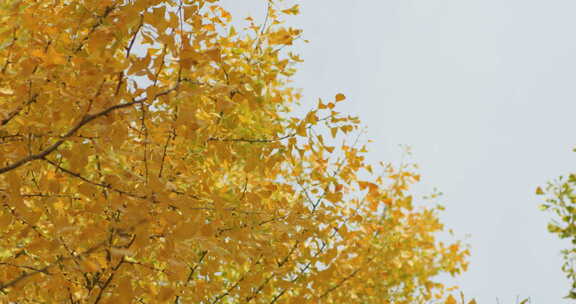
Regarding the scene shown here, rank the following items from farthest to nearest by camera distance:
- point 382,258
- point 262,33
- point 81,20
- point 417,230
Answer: point 417,230
point 382,258
point 262,33
point 81,20

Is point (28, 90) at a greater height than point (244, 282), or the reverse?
point (28, 90)

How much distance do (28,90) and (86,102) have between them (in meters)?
0.44

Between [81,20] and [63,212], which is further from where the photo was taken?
[63,212]

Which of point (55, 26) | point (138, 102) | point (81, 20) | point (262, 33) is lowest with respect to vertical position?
point (138, 102)

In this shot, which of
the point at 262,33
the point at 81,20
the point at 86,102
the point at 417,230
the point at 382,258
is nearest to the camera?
the point at 86,102

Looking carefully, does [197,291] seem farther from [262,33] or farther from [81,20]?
[262,33]

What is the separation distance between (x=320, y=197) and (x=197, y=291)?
135 centimetres

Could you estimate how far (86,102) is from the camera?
1.66 meters

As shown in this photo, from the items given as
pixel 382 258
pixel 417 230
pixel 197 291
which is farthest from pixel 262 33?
pixel 417 230

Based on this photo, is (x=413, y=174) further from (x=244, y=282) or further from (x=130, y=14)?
(x=130, y=14)

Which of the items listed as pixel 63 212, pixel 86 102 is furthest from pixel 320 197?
pixel 86 102

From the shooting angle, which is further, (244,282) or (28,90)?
(244,282)

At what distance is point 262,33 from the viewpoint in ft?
9.82

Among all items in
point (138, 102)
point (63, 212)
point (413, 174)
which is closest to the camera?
point (138, 102)
